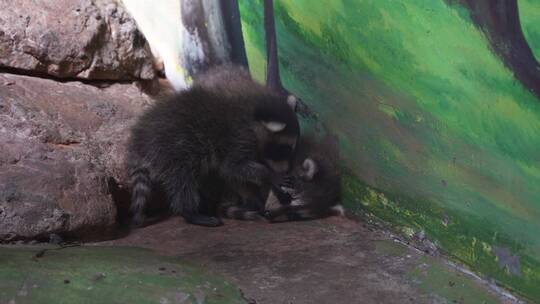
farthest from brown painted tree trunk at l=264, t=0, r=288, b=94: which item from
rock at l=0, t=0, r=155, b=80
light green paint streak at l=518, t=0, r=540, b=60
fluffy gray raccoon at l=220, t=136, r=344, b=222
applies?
light green paint streak at l=518, t=0, r=540, b=60

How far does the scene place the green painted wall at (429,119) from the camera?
3.25 metres

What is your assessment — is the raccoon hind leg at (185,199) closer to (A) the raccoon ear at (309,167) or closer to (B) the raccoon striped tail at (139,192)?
(B) the raccoon striped tail at (139,192)

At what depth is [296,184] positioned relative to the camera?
505 cm

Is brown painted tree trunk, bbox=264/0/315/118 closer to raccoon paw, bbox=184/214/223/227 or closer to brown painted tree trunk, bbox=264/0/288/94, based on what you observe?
brown painted tree trunk, bbox=264/0/288/94

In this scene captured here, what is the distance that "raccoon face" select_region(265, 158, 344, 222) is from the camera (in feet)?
16.1

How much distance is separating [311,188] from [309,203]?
0.11m

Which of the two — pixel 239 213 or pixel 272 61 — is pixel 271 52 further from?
pixel 239 213

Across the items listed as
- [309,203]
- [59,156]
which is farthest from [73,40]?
[309,203]

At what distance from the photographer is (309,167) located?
4934 millimetres

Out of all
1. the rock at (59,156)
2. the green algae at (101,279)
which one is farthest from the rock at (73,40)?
the green algae at (101,279)

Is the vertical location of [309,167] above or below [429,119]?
below

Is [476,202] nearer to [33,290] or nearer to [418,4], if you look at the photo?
[418,4]

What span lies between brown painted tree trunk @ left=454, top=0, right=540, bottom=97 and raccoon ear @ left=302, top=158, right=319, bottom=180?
1.92 meters

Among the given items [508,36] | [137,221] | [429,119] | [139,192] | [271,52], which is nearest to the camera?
[508,36]
